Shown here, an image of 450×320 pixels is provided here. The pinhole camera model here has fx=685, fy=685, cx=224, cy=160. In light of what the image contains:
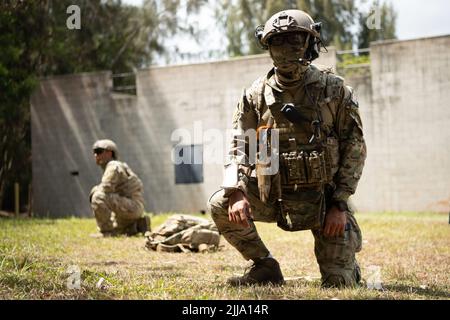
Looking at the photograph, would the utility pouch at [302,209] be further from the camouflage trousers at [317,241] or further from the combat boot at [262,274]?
the combat boot at [262,274]

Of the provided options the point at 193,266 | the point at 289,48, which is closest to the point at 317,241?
the point at 289,48

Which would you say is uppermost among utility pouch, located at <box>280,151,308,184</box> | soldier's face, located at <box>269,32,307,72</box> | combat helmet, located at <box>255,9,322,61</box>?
combat helmet, located at <box>255,9,322,61</box>

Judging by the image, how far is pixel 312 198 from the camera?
16.5 ft

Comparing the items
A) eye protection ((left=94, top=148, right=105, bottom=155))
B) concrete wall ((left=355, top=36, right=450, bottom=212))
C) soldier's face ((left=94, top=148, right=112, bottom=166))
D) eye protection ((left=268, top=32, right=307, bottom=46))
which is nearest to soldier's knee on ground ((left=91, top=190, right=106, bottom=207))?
soldier's face ((left=94, top=148, right=112, bottom=166))

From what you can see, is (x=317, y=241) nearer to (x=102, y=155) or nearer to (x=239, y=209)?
(x=239, y=209)

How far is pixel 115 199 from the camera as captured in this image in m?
10.4

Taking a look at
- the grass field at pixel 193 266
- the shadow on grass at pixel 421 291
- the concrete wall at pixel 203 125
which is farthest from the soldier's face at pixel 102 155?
the concrete wall at pixel 203 125

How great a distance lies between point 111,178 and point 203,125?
27.2ft

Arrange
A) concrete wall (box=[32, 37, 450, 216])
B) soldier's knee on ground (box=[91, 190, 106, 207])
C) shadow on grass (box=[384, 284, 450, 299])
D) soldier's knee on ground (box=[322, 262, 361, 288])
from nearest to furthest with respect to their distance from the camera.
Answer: shadow on grass (box=[384, 284, 450, 299])
soldier's knee on ground (box=[322, 262, 361, 288])
soldier's knee on ground (box=[91, 190, 106, 207])
concrete wall (box=[32, 37, 450, 216])

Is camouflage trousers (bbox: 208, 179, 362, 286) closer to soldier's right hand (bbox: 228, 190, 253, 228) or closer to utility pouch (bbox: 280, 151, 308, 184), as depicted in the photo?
soldier's right hand (bbox: 228, 190, 253, 228)

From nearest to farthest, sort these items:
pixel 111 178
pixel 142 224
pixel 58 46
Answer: pixel 111 178
pixel 142 224
pixel 58 46

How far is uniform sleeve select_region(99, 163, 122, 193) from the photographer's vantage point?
34.0 ft

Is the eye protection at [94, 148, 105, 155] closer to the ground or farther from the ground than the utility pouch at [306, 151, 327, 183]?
farther from the ground

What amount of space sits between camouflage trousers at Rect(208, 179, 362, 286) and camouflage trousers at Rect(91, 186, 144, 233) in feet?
17.8
